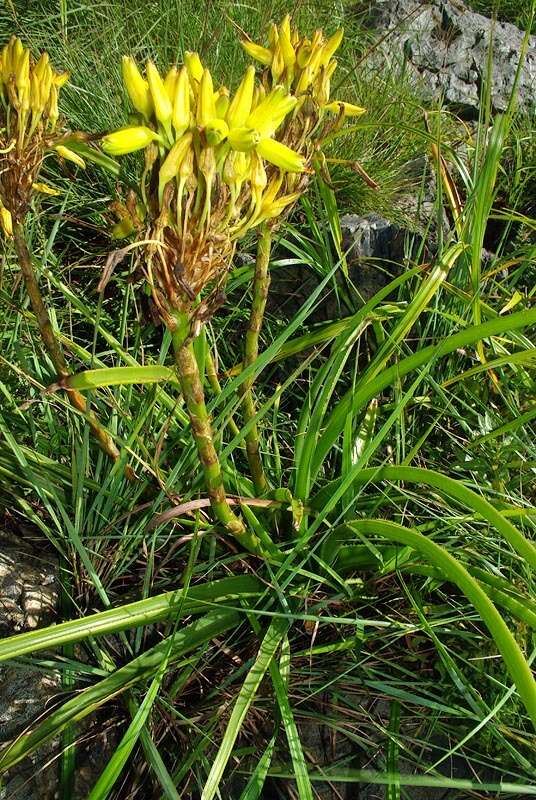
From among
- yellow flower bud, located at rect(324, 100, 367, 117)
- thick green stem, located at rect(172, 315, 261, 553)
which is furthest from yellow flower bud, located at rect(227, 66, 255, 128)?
yellow flower bud, located at rect(324, 100, 367, 117)

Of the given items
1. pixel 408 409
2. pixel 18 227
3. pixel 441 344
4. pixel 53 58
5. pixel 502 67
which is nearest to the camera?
pixel 18 227

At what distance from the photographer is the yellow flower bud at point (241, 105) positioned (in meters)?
0.83

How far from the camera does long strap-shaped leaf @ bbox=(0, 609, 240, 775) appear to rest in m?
1.25

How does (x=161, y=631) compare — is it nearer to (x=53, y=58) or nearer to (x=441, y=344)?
(x=441, y=344)

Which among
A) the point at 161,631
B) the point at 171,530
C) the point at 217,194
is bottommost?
the point at 161,631

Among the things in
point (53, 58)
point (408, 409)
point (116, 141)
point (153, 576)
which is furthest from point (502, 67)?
point (116, 141)

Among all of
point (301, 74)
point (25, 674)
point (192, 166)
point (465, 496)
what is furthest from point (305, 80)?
point (25, 674)

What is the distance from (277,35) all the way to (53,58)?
209 cm

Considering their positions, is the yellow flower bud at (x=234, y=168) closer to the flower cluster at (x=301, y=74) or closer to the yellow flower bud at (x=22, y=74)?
the flower cluster at (x=301, y=74)

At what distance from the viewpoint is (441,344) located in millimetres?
1279

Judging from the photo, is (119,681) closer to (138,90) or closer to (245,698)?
(245,698)

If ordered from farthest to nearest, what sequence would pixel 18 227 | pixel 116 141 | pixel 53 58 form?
pixel 53 58 < pixel 18 227 < pixel 116 141

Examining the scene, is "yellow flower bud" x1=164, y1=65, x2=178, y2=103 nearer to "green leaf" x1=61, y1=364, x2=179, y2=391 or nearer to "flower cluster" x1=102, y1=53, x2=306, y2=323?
"flower cluster" x1=102, y1=53, x2=306, y2=323

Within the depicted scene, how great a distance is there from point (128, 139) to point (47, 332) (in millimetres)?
555
